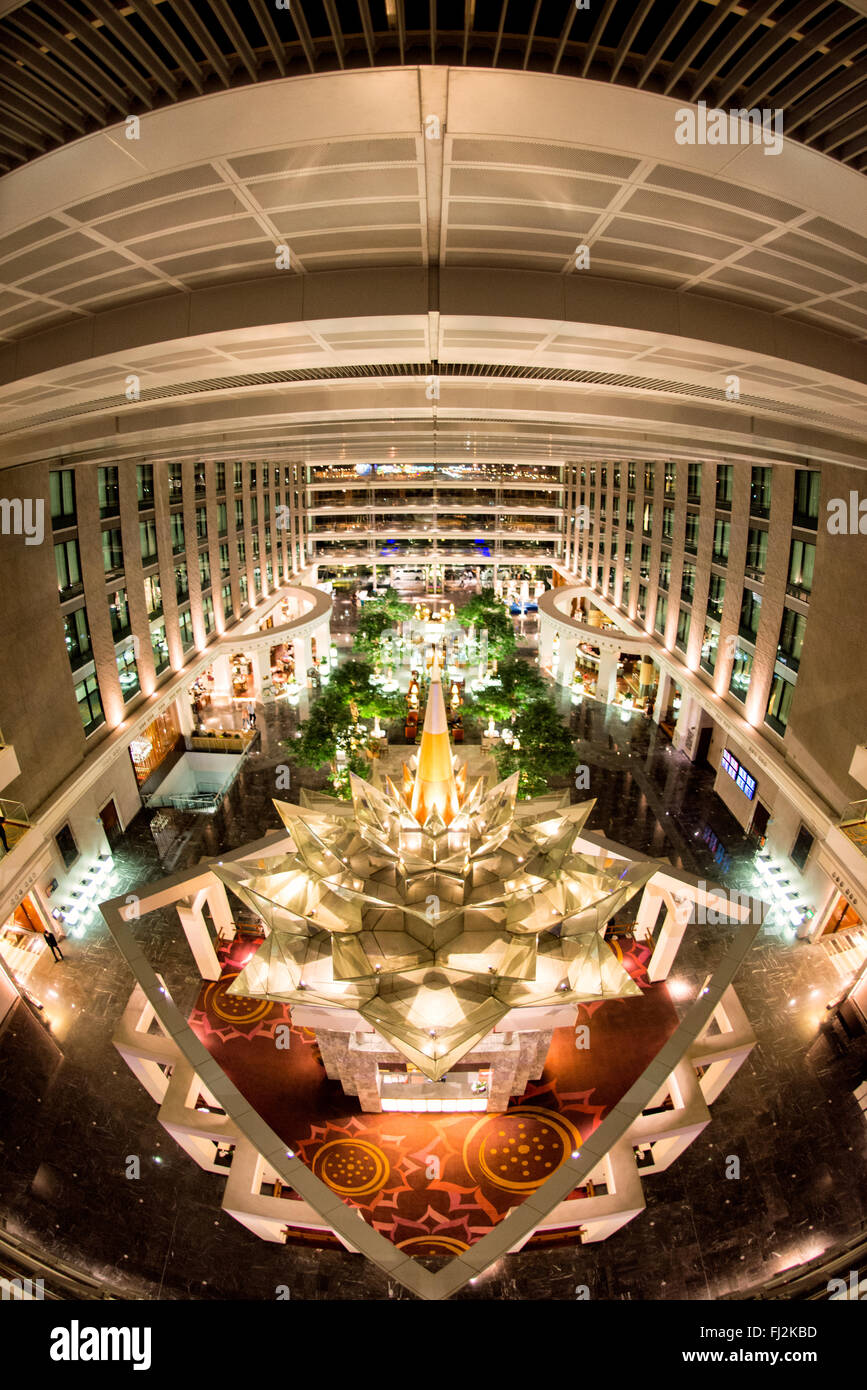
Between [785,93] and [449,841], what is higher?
[785,93]

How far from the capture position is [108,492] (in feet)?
82.2

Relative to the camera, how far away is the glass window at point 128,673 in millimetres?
26188

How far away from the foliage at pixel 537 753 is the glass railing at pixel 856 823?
29.8 feet

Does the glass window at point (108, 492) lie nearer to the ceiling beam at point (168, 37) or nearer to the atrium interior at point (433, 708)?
the atrium interior at point (433, 708)

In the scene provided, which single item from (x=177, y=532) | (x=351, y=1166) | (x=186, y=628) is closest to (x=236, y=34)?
(x=351, y=1166)

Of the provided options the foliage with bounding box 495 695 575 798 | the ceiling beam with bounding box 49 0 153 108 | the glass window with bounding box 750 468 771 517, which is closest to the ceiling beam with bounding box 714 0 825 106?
the ceiling beam with bounding box 49 0 153 108

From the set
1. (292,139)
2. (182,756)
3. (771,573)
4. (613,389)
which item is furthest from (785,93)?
(182,756)

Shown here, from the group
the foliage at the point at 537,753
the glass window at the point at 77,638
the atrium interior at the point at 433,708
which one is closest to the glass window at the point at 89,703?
the atrium interior at the point at 433,708

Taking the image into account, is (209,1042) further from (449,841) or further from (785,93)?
(785,93)

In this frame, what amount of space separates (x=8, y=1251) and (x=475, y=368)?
63.2 feet

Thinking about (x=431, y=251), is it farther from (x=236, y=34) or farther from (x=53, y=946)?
(x=53, y=946)

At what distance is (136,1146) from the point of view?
14.2 metres

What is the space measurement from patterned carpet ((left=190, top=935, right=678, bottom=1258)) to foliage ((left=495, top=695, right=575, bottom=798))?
26.7 feet

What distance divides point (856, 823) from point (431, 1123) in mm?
14352
